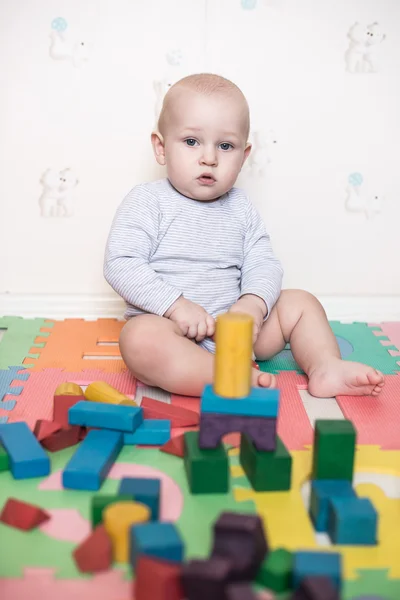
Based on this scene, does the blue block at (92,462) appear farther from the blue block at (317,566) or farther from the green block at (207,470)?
the blue block at (317,566)

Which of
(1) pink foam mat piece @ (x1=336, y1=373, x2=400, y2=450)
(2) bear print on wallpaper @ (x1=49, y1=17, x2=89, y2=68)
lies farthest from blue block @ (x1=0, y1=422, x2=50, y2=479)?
(2) bear print on wallpaper @ (x1=49, y1=17, x2=89, y2=68)

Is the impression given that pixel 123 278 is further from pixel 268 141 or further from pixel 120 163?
A: pixel 268 141

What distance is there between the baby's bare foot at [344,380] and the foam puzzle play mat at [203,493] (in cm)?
2

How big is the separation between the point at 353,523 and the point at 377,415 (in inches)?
15.9

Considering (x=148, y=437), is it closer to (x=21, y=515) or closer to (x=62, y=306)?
(x=21, y=515)

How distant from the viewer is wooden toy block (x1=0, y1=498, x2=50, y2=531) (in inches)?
32.3

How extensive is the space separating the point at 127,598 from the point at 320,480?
0.29 m

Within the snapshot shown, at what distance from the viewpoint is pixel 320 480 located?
87cm

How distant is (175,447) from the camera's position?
1.01 metres

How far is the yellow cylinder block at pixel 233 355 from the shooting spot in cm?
81

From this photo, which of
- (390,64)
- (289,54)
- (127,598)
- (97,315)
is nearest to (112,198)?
(97,315)

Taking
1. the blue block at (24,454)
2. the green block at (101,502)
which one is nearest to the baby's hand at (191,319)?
the blue block at (24,454)

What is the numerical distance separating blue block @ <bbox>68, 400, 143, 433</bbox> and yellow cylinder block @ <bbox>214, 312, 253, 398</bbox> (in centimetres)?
22

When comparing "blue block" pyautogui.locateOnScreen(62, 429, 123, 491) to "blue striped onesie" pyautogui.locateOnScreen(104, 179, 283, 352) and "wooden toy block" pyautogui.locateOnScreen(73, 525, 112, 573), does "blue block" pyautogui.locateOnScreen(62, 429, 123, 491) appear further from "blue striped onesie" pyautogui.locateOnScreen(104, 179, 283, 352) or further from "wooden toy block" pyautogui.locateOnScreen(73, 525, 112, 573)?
"blue striped onesie" pyautogui.locateOnScreen(104, 179, 283, 352)
